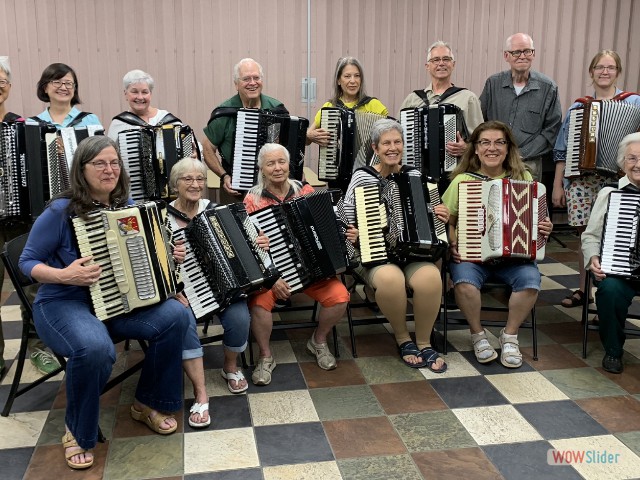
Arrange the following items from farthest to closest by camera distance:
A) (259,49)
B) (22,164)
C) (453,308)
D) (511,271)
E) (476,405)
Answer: (259,49), (453,308), (511,271), (22,164), (476,405)

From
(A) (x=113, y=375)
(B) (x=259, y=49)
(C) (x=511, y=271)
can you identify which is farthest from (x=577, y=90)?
(A) (x=113, y=375)

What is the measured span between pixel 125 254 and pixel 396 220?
1455 millimetres

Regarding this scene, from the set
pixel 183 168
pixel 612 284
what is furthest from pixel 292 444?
pixel 612 284

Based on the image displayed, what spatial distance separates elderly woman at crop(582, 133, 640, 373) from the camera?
11.1 ft

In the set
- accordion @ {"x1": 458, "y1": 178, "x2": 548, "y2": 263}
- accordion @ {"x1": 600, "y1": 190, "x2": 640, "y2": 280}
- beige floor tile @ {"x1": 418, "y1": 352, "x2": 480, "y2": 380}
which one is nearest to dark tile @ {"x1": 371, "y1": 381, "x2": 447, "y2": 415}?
beige floor tile @ {"x1": 418, "y1": 352, "x2": 480, "y2": 380}

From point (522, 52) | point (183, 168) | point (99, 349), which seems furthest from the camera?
point (522, 52)

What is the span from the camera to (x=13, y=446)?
2727 millimetres

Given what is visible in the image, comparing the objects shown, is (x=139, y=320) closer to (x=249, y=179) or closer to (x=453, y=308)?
(x=249, y=179)

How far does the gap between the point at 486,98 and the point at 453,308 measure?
1.52 m

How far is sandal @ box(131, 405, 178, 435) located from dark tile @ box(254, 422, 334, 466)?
385 mm

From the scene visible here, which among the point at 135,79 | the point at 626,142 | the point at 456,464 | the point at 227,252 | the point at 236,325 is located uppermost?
the point at 135,79

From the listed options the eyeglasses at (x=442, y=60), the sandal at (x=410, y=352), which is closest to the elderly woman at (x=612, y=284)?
the sandal at (x=410, y=352)

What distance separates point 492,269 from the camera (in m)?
3.67

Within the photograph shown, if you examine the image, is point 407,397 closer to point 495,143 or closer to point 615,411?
point 615,411
